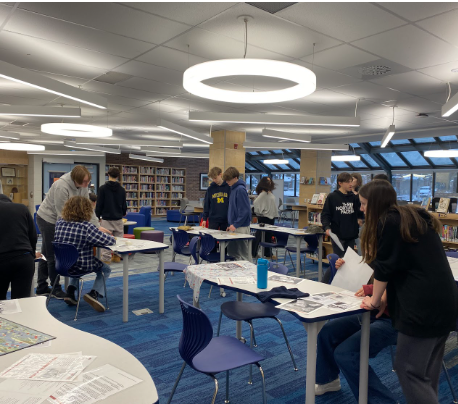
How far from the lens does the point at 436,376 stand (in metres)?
2.01

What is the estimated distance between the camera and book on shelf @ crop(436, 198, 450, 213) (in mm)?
6250

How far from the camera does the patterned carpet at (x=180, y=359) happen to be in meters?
2.79

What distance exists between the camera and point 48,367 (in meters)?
1.54

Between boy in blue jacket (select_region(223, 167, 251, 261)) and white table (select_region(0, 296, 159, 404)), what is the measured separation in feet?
11.9

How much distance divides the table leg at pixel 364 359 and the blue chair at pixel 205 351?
2.12ft

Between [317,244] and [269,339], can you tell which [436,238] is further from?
[317,244]

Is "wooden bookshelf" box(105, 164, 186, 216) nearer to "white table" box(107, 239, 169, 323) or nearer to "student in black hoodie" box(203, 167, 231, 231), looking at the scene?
"student in black hoodie" box(203, 167, 231, 231)

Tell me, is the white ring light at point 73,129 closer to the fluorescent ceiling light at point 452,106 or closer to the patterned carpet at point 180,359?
the patterned carpet at point 180,359

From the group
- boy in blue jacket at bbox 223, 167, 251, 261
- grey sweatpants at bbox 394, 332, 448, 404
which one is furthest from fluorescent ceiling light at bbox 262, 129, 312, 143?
grey sweatpants at bbox 394, 332, 448, 404

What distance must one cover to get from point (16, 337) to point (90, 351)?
410 millimetres

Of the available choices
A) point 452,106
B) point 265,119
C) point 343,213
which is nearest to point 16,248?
point 343,213

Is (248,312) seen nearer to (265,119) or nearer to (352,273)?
(352,273)

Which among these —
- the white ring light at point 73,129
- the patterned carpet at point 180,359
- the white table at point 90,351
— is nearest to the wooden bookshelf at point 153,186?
the white ring light at point 73,129

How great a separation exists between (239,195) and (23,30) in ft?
10.8
